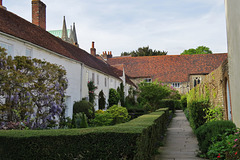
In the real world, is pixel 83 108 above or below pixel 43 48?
below

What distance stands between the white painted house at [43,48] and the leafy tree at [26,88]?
1217mm

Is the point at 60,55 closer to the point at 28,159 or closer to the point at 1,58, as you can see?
the point at 1,58

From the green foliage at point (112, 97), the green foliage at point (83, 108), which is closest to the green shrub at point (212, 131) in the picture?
the green foliage at point (83, 108)

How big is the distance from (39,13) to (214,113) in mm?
13566

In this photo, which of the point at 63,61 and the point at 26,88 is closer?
the point at 26,88

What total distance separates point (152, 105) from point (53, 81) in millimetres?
17855

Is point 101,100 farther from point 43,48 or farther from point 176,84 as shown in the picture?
point 176,84

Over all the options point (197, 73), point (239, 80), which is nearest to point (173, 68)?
point (197, 73)

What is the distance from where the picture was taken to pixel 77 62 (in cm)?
Result: 1800

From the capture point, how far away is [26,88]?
945 centimetres

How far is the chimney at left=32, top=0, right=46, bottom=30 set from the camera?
17.1m

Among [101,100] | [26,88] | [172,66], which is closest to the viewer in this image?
[26,88]

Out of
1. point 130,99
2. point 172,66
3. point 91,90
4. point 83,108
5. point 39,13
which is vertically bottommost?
point 83,108

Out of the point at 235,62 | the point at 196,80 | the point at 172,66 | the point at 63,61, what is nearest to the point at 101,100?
the point at 63,61
